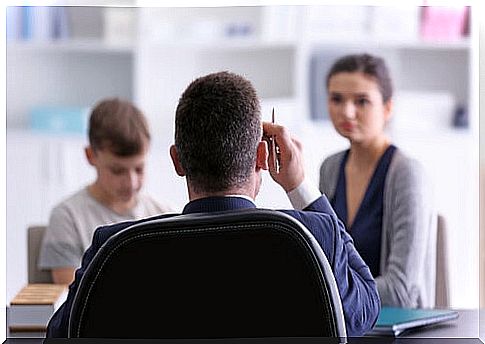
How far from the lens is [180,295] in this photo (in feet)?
4.88

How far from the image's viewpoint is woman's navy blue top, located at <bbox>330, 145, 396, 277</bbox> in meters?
2.16

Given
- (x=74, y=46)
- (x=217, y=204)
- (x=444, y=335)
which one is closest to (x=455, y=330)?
(x=444, y=335)

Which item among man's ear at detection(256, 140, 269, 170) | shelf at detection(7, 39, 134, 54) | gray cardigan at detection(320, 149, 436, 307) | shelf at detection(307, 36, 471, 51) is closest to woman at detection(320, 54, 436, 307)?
gray cardigan at detection(320, 149, 436, 307)

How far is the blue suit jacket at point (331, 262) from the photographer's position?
1.50 m

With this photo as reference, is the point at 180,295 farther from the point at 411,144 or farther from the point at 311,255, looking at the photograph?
the point at 411,144

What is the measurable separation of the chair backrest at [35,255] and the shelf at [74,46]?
1.32 meters

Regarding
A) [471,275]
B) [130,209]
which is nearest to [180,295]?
[130,209]

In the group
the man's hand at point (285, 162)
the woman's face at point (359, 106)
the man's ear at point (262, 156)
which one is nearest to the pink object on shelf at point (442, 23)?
the woman's face at point (359, 106)

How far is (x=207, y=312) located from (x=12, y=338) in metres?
0.50

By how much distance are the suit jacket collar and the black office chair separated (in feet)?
0.30

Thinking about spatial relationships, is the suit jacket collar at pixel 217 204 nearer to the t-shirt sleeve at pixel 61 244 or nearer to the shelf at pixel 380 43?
the t-shirt sleeve at pixel 61 244

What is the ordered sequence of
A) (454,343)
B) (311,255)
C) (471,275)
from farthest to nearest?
(471,275), (454,343), (311,255)

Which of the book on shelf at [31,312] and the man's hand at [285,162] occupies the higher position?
the man's hand at [285,162]

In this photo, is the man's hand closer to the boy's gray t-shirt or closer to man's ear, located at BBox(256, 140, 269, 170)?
man's ear, located at BBox(256, 140, 269, 170)
